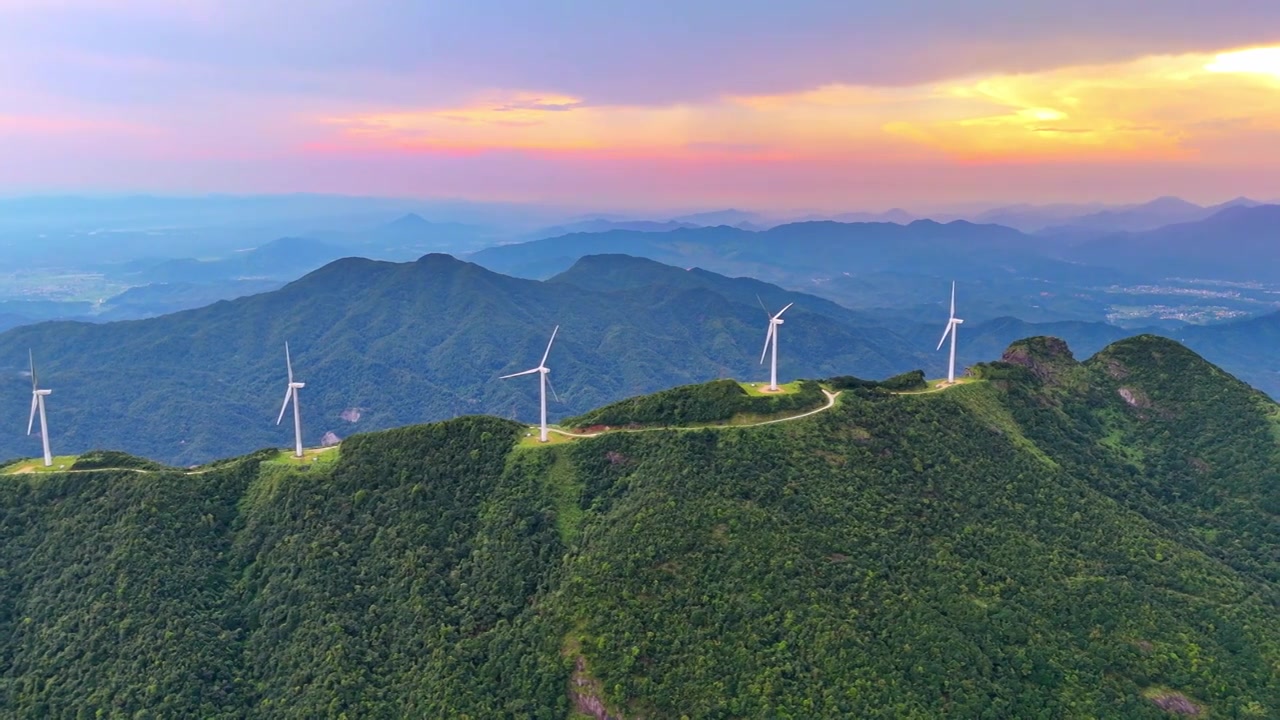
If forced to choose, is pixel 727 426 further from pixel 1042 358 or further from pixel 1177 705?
pixel 1042 358

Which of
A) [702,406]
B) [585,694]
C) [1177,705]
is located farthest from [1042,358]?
[585,694]

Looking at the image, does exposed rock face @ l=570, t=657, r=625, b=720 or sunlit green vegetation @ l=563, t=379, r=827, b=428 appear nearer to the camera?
exposed rock face @ l=570, t=657, r=625, b=720

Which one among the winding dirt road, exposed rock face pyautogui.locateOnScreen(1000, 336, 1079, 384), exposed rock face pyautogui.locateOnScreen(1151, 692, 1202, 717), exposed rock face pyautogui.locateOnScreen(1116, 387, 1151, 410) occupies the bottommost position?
exposed rock face pyautogui.locateOnScreen(1151, 692, 1202, 717)

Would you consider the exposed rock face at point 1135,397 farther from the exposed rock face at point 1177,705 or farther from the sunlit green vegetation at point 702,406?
the exposed rock face at point 1177,705

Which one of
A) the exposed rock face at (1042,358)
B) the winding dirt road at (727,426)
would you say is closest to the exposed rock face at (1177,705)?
the winding dirt road at (727,426)

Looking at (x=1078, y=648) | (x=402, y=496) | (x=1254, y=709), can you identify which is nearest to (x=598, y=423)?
(x=402, y=496)

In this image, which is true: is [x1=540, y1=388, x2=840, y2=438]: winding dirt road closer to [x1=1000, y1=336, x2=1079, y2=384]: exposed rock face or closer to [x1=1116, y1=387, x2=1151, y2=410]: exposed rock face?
[x1=1000, y1=336, x2=1079, y2=384]: exposed rock face

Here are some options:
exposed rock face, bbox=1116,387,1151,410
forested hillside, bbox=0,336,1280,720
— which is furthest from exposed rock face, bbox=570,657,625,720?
exposed rock face, bbox=1116,387,1151,410

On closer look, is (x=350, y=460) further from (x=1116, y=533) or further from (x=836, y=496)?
(x=1116, y=533)

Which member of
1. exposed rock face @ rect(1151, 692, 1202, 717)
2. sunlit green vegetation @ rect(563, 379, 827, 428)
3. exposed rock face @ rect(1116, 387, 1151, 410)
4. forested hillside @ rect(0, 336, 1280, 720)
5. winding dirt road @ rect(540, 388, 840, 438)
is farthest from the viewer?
exposed rock face @ rect(1116, 387, 1151, 410)
